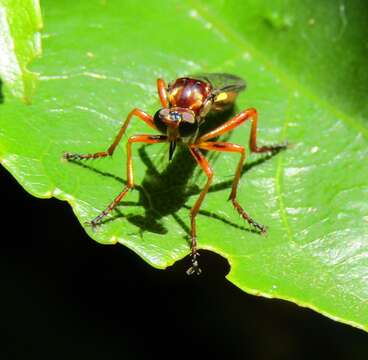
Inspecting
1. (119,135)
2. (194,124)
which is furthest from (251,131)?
(119,135)

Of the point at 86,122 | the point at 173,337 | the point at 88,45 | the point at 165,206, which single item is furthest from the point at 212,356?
the point at 88,45

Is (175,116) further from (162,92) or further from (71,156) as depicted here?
(71,156)

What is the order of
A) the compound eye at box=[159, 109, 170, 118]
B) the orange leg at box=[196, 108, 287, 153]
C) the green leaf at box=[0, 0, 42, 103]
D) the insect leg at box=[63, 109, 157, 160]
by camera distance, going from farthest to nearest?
the orange leg at box=[196, 108, 287, 153]
the insect leg at box=[63, 109, 157, 160]
the compound eye at box=[159, 109, 170, 118]
the green leaf at box=[0, 0, 42, 103]

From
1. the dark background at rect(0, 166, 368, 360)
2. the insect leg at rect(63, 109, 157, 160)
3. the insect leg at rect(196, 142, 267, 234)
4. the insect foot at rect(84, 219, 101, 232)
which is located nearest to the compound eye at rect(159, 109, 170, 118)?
the insect leg at rect(63, 109, 157, 160)

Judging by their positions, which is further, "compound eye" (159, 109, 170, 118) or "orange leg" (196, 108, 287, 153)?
"orange leg" (196, 108, 287, 153)

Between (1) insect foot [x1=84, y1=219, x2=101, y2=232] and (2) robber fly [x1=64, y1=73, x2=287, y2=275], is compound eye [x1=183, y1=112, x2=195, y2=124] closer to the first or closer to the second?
(2) robber fly [x1=64, y1=73, x2=287, y2=275]

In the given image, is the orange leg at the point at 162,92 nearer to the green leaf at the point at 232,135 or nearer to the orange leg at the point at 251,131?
the green leaf at the point at 232,135

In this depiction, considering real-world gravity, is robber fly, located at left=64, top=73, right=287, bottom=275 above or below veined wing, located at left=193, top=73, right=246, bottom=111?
below

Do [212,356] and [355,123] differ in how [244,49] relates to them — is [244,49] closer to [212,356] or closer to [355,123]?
[355,123]
